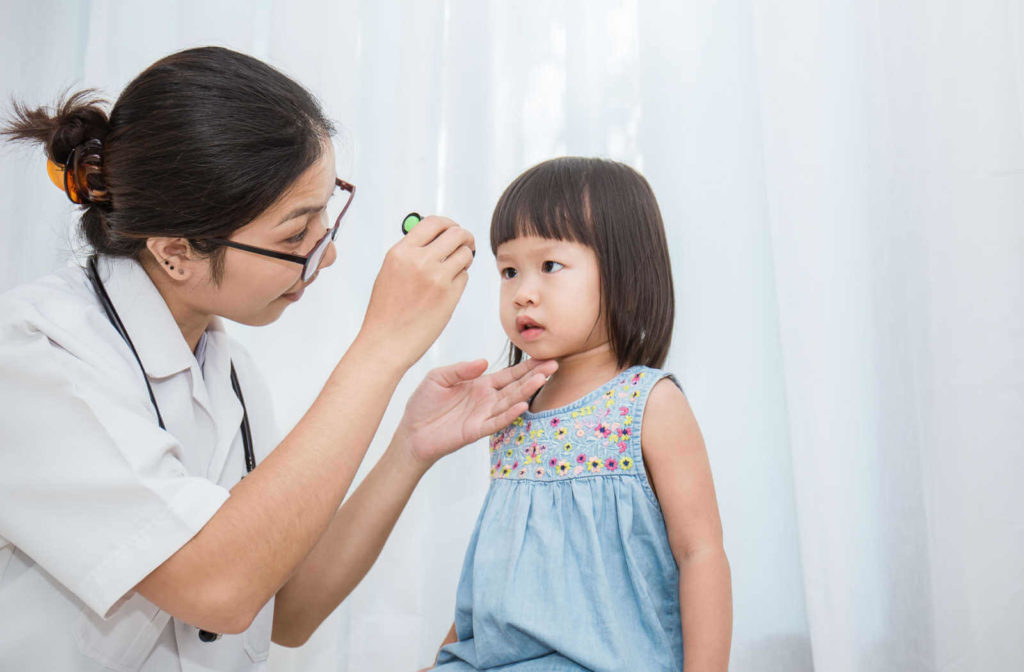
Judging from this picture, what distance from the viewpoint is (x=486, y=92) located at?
1.64m

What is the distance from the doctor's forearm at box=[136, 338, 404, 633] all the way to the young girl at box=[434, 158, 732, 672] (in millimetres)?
292

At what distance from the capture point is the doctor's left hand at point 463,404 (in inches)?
44.8

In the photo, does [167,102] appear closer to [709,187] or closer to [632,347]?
[632,347]

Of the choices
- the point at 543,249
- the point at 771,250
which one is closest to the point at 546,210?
the point at 543,249

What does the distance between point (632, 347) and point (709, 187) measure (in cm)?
43

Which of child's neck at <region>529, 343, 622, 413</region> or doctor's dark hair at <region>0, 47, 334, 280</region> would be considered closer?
doctor's dark hair at <region>0, 47, 334, 280</region>

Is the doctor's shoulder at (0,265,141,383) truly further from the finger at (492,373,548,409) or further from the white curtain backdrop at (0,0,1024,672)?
the finger at (492,373,548,409)

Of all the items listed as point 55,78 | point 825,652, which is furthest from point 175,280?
point 55,78

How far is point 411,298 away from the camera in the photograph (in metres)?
0.99

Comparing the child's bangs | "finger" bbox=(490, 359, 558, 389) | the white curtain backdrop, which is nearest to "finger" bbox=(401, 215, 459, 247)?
the child's bangs

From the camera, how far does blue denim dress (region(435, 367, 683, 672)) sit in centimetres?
99

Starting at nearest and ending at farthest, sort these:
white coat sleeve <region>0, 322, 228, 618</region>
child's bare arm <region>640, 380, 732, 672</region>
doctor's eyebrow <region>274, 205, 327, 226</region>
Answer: white coat sleeve <region>0, 322, 228, 618</region> → child's bare arm <region>640, 380, 732, 672</region> → doctor's eyebrow <region>274, 205, 327, 226</region>

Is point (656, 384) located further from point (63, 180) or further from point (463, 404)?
point (63, 180)

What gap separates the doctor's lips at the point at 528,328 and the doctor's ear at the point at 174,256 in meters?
0.46
